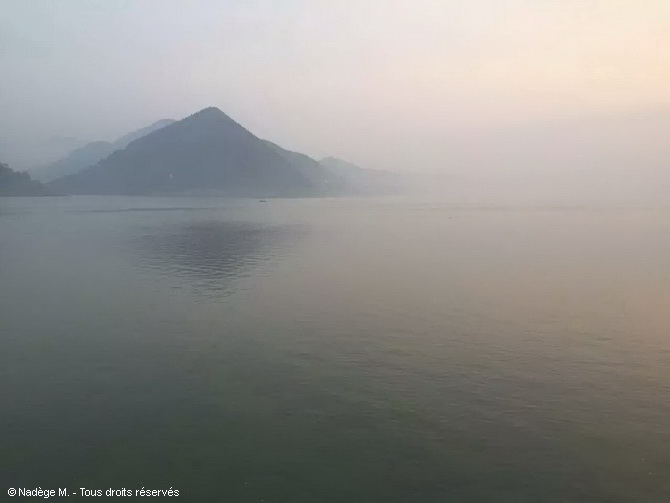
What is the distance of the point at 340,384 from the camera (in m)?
20.2

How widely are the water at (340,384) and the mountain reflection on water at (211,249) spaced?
2.99 ft

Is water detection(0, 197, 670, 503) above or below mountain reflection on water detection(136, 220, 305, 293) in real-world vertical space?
below

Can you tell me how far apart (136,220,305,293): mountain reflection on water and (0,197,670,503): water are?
0.91m

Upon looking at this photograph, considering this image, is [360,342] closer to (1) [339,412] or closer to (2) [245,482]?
(1) [339,412]

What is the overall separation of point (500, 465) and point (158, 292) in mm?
28556

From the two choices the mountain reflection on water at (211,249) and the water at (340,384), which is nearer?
the water at (340,384)

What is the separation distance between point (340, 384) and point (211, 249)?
42.9 metres

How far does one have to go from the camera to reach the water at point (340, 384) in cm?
1460

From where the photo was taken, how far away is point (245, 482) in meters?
14.3

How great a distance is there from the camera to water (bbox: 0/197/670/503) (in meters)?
14.6

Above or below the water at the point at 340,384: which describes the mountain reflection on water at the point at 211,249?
above

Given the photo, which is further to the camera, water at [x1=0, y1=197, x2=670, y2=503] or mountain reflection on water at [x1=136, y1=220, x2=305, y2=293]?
mountain reflection on water at [x1=136, y1=220, x2=305, y2=293]

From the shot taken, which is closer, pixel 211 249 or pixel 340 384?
pixel 340 384

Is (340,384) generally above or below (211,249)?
below
